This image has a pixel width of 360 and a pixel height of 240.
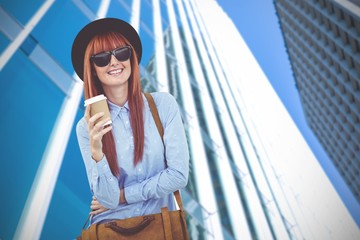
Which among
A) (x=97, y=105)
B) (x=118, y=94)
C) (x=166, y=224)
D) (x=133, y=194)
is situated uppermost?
(x=118, y=94)

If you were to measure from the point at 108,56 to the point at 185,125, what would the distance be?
556cm

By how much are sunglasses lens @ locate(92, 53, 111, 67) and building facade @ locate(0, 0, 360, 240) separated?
50.9 inches

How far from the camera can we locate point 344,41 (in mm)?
23234

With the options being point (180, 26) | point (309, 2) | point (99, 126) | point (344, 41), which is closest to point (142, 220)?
point (99, 126)

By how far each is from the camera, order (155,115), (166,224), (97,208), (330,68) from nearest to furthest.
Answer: (166,224) < (97,208) < (155,115) < (330,68)

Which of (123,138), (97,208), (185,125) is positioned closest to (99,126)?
(123,138)

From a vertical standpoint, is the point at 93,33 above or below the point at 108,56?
above

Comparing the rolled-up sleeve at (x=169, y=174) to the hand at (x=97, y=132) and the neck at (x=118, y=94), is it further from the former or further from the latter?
the neck at (x=118, y=94)

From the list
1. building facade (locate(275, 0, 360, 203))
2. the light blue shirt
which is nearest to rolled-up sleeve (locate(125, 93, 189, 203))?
the light blue shirt

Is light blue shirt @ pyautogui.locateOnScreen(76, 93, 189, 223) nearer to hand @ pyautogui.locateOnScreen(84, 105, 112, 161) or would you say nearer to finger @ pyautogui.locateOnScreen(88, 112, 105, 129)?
hand @ pyautogui.locateOnScreen(84, 105, 112, 161)

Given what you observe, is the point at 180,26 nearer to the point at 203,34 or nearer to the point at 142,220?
the point at 203,34

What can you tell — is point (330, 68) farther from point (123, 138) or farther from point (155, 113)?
point (123, 138)

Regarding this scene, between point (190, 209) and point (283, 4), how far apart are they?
3581 cm

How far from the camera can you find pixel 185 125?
7215 millimetres
